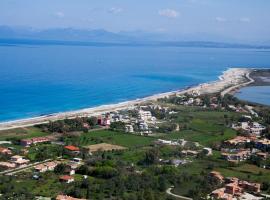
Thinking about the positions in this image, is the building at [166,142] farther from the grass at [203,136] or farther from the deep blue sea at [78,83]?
the deep blue sea at [78,83]

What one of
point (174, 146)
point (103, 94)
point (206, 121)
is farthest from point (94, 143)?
point (103, 94)

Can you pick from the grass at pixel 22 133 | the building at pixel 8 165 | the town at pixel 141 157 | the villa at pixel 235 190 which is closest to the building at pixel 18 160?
the town at pixel 141 157

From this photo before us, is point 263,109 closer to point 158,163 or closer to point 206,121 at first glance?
point 206,121

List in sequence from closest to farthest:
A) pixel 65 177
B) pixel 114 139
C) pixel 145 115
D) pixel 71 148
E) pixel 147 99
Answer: pixel 65 177, pixel 71 148, pixel 114 139, pixel 145 115, pixel 147 99

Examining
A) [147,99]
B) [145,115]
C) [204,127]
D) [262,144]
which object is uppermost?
[262,144]

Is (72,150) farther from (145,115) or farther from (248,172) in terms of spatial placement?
(145,115)

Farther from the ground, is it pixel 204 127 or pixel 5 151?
pixel 5 151

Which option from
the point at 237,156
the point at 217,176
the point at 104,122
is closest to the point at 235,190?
the point at 217,176
